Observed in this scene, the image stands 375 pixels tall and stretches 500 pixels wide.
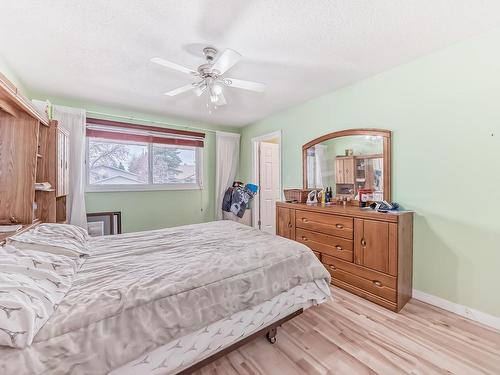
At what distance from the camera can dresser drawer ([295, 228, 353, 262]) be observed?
8.01 ft

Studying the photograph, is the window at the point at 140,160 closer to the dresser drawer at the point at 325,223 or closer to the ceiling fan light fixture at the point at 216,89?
the ceiling fan light fixture at the point at 216,89

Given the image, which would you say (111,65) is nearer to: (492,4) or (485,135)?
(492,4)

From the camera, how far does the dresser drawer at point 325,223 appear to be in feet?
7.97

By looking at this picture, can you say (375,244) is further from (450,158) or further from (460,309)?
(450,158)

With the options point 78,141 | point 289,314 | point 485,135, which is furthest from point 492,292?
point 78,141

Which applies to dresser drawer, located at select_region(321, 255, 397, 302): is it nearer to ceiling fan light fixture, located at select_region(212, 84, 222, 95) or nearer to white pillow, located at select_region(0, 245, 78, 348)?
ceiling fan light fixture, located at select_region(212, 84, 222, 95)

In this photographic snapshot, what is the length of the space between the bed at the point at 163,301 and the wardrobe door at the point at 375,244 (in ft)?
2.18

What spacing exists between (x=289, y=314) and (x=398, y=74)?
251cm

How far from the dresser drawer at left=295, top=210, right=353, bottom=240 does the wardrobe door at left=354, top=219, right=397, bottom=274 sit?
0.10 m

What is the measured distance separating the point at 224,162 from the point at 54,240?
10.1 feet

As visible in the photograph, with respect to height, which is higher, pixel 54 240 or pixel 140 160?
pixel 140 160

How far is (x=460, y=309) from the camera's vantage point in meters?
2.02

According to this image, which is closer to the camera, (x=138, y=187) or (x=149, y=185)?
(x=138, y=187)

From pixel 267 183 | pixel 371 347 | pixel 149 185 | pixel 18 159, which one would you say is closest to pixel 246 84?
pixel 18 159
